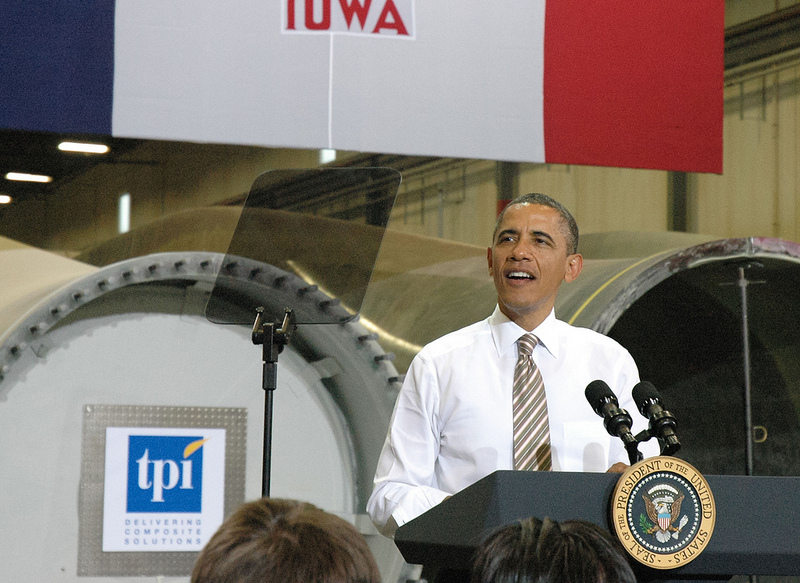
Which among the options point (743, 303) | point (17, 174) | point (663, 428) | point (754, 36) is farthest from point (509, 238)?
point (754, 36)

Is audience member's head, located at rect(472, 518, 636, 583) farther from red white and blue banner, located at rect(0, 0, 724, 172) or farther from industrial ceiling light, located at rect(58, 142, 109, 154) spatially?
industrial ceiling light, located at rect(58, 142, 109, 154)

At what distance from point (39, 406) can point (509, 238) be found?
9.06ft

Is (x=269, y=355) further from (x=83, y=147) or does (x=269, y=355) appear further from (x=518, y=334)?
(x=83, y=147)

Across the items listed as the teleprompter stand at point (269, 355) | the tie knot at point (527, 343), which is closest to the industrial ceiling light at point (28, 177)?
the teleprompter stand at point (269, 355)

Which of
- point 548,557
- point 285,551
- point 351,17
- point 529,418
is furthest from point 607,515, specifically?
point 351,17

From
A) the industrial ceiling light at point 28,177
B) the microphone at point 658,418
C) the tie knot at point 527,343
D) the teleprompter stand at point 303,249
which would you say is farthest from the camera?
the industrial ceiling light at point 28,177

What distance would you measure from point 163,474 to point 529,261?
262 centimetres

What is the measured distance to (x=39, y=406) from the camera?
14.8 feet

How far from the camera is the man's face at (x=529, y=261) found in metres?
2.58

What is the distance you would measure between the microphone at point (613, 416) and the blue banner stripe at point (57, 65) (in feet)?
10.5

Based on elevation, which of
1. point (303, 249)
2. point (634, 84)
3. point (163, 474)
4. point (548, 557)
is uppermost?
point (634, 84)

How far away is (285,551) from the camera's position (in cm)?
113

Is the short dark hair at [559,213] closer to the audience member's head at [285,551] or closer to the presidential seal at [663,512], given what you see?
the presidential seal at [663,512]

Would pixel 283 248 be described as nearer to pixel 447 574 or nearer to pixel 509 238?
pixel 509 238
